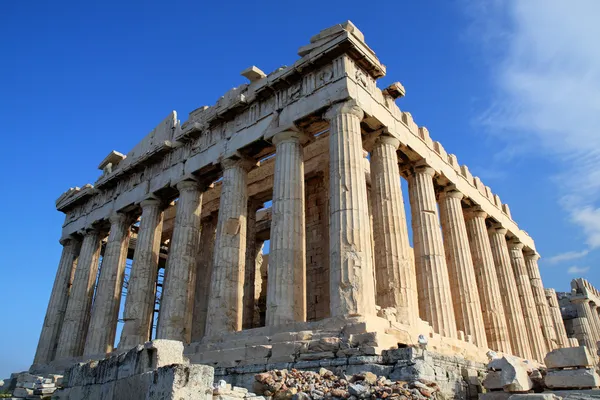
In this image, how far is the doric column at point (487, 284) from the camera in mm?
20750

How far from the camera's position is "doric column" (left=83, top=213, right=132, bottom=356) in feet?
73.9

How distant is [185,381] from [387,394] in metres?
3.59

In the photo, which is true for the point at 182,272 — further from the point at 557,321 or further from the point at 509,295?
the point at 557,321

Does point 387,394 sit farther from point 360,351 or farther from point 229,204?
point 229,204

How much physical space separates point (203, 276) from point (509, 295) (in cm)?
1461

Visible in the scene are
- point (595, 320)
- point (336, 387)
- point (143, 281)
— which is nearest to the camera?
point (336, 387)

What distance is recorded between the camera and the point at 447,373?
11.0 meters

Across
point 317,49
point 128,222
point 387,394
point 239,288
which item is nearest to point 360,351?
point 387,394

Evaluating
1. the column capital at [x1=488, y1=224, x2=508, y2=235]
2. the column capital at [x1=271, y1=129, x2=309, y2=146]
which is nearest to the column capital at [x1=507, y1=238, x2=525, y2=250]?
the column capital at [x1=488, y1=224, x2=508, y2=235]

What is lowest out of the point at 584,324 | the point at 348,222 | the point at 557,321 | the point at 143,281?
the point at 348,222

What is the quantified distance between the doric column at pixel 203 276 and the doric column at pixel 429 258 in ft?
31.6

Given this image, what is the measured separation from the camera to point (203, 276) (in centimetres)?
2434

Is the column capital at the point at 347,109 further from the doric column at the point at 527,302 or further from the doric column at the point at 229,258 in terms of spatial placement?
the doric column at the point at 527,302

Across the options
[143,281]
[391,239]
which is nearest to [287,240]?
[391,239]
